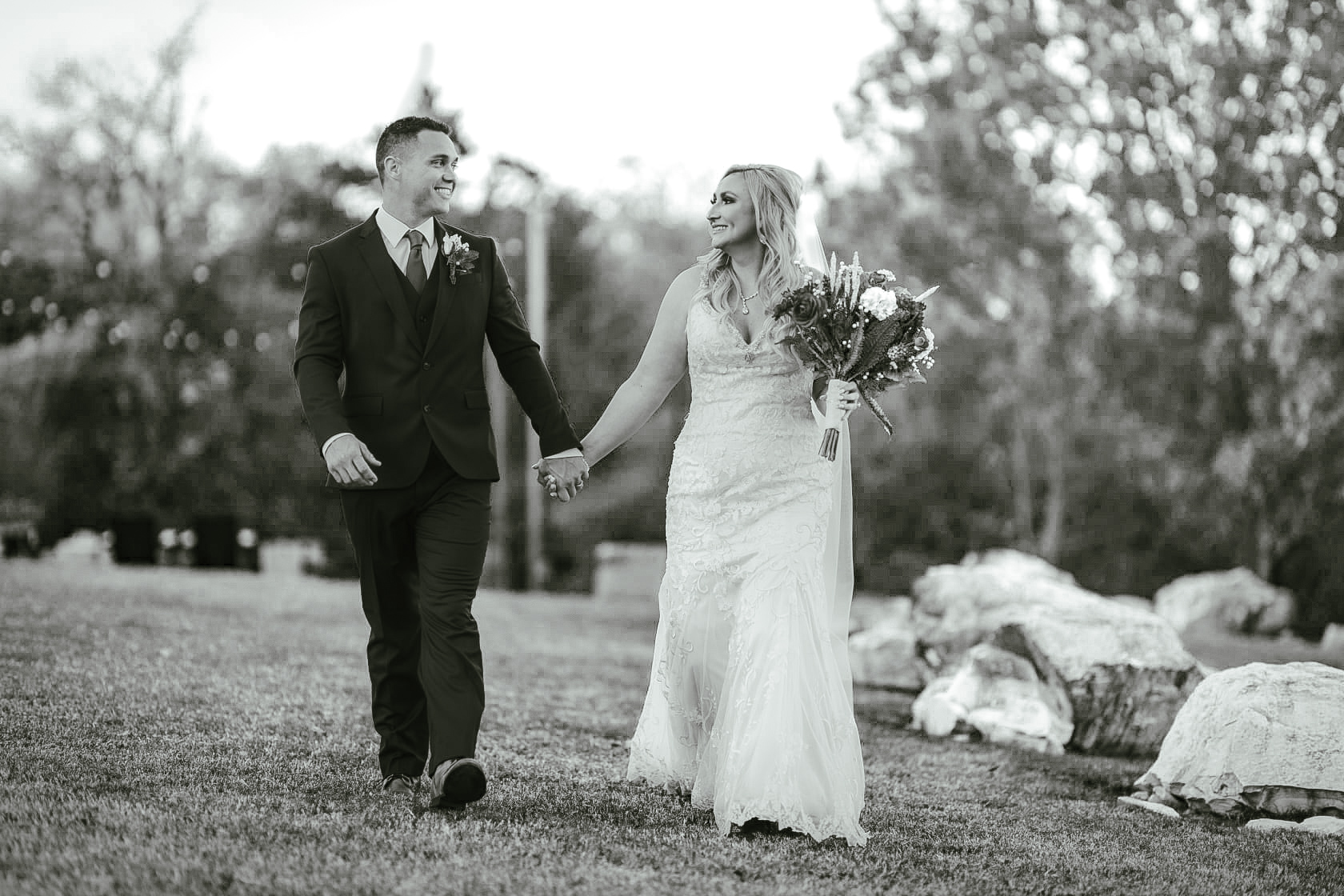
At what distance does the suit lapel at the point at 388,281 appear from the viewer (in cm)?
557

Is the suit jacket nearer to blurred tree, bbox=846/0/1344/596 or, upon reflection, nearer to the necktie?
the necktie

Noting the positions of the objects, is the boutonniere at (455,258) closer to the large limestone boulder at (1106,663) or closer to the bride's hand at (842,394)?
the bride's hand at (842,394)

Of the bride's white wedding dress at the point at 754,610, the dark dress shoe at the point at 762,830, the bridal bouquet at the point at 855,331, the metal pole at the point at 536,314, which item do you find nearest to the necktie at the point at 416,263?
the bride's white wedding dress at the point at 754,610

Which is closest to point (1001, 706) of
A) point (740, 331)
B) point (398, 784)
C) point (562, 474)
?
point (740, 331)

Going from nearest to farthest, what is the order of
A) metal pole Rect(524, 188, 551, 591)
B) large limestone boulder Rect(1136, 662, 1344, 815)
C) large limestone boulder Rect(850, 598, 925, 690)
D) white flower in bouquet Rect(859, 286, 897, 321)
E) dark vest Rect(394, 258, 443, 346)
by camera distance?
dark vest Rect(394, 258, 443, 346), white flower in bouquet Rect(859, 286, 897, 321), large limestone boulder Rect(1136, 662, 1344, 815), large limestone boulder Rect(850, 598, 925, 690), metal pole Rect(524, 188, 551, 591)

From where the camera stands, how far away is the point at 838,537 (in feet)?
20.2

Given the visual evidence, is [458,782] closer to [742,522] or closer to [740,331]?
[742,522]

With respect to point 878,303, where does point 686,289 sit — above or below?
above

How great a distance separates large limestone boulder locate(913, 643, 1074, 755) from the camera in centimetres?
870

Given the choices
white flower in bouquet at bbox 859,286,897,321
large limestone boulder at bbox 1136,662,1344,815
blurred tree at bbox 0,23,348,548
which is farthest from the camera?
blurred tree at bbox 0,23,348,548

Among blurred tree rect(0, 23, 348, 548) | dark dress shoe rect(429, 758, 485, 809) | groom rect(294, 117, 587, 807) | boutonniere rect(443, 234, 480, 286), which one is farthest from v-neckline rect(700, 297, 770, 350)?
blurred tree rect(0, 23, 348, 548)

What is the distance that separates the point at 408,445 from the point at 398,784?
4.71 feet

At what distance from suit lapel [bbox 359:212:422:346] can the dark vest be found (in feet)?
0.07

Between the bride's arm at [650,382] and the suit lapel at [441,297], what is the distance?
0.99m
